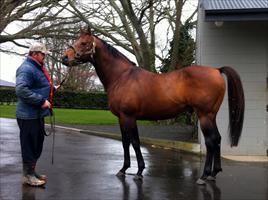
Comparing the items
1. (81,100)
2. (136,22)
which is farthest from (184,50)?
(81,100)

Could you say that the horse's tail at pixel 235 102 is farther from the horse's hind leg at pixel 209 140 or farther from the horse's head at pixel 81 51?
the horse's head at pixel 81 51

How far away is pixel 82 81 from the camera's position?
60312 millimetres

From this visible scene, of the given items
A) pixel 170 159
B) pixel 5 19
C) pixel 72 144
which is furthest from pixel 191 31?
pixel 170 159

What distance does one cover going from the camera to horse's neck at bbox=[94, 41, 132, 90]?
8102mm

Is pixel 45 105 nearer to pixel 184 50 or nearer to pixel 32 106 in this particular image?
pixel 32 106

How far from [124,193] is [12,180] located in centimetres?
188

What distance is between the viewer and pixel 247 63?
10656mm

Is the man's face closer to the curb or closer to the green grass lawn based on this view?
the curb

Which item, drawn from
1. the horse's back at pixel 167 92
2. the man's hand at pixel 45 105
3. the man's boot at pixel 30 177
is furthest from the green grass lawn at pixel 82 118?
the man's hand at pixel 45 105

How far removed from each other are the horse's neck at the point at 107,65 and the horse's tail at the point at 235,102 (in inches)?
63.5

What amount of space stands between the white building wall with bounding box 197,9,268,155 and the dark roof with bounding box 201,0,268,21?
0.83 m

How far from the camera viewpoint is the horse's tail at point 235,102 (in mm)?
7809

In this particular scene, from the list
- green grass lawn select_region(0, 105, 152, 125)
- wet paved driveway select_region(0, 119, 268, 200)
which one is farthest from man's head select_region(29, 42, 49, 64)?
green grass lawn select_region(0, 105, 152, 125)

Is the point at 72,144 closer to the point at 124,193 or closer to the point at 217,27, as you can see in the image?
the point at 217,27
